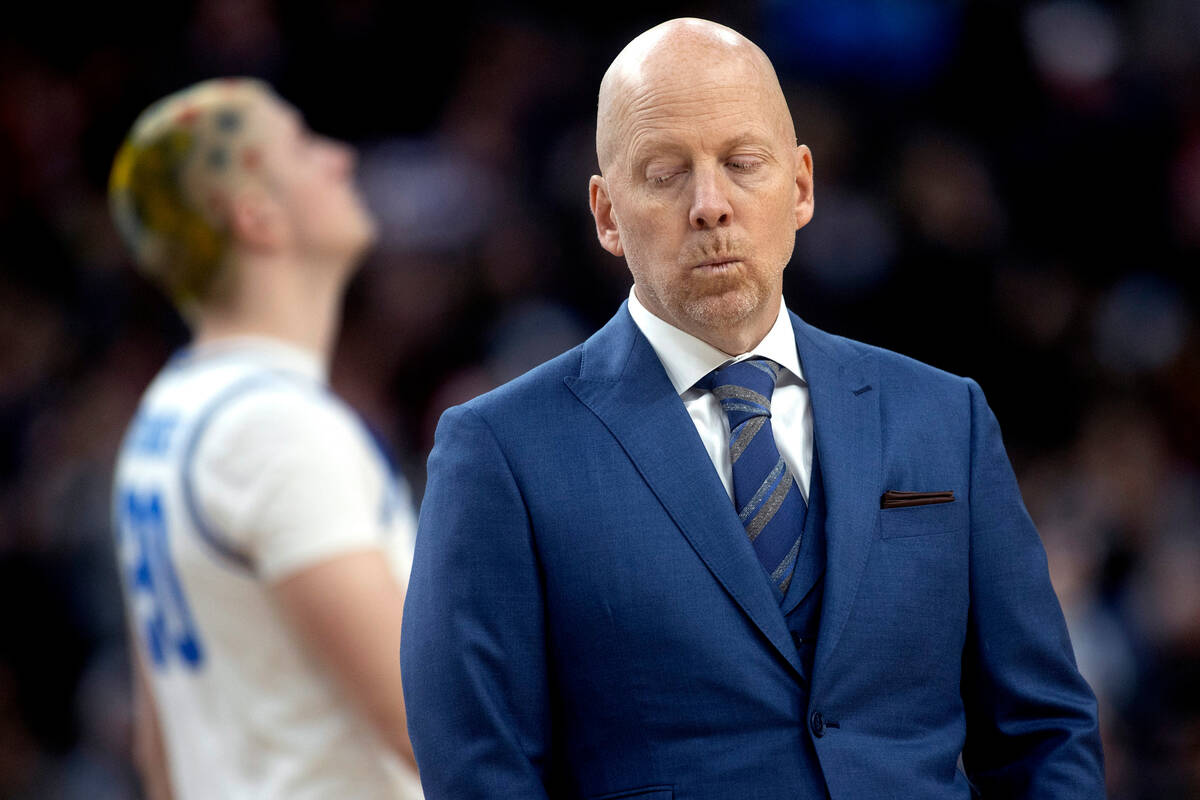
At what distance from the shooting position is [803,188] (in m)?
1.93

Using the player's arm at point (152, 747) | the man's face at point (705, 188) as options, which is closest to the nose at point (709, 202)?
the man's face at point (705, 188)

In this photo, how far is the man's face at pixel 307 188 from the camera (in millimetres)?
3004

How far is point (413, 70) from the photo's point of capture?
7160mm

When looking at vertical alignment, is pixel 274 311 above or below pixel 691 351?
above

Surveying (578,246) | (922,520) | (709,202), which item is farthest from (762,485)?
(578,246)

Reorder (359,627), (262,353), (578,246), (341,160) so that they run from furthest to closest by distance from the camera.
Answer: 1. (578,246)
2. (341,160)
3. (262,353)
4. (359,627)

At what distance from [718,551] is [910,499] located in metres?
0.28

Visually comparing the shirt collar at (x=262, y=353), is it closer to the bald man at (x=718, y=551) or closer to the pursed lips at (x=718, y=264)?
the bald man at (x=718, y=551)

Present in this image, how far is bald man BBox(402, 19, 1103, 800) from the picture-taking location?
1.67 m

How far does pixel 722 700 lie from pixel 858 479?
339mm

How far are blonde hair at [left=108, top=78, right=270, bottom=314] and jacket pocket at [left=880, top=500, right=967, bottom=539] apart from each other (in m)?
1.69

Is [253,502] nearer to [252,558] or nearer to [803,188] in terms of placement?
[252,558]

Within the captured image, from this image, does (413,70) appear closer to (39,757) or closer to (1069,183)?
(1069,183)

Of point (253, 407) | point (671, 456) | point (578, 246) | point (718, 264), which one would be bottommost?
point (671, 456)
